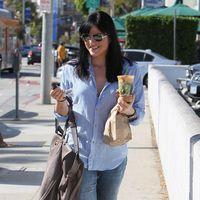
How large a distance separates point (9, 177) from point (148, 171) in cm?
179

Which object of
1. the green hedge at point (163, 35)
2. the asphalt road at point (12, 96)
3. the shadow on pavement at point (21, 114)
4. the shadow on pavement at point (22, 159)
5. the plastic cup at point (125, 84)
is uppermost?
the plastic cup at point (125, 84)

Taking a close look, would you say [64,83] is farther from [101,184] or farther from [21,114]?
[21,114]

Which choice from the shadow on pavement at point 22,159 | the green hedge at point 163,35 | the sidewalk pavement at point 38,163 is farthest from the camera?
the green hedge at point 163,35

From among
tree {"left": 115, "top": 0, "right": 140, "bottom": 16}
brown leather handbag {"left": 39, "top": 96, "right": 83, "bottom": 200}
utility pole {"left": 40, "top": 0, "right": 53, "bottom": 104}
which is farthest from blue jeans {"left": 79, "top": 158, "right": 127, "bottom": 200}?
tree {"left": 115, "top": 0, "right": 140, "bottom": 16}

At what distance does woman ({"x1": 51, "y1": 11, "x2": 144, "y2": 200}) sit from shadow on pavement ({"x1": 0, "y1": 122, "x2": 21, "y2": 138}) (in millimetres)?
7636

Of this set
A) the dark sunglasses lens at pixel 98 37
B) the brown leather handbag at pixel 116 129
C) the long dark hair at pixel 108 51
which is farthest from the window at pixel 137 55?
the brown leather handbag at pixel 116 129

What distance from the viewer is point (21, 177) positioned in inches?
317

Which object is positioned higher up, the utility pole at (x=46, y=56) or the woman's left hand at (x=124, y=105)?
the woman's left hand at (x=124, y=105)

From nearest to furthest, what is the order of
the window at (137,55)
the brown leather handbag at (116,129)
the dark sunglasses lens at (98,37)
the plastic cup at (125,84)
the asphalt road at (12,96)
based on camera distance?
1. the plastic cup at (125,84)
2. the brown leather handbag at (116,129)
3. the dark sunglasses lens at (98,37)
4. the asphalt road at (12,96)
5. the window at (137,55)

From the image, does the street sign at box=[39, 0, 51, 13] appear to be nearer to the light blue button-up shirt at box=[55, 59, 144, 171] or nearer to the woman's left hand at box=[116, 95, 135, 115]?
the light blue button-up shirt at box=[55, 59, 144, 171]

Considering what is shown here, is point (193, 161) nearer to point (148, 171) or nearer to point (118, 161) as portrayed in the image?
point (118, 161)

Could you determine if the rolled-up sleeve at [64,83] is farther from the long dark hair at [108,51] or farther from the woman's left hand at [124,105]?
the woman's left hand at [124,105]

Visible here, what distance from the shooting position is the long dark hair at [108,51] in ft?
13.4

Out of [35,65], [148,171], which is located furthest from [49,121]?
[35,65]
